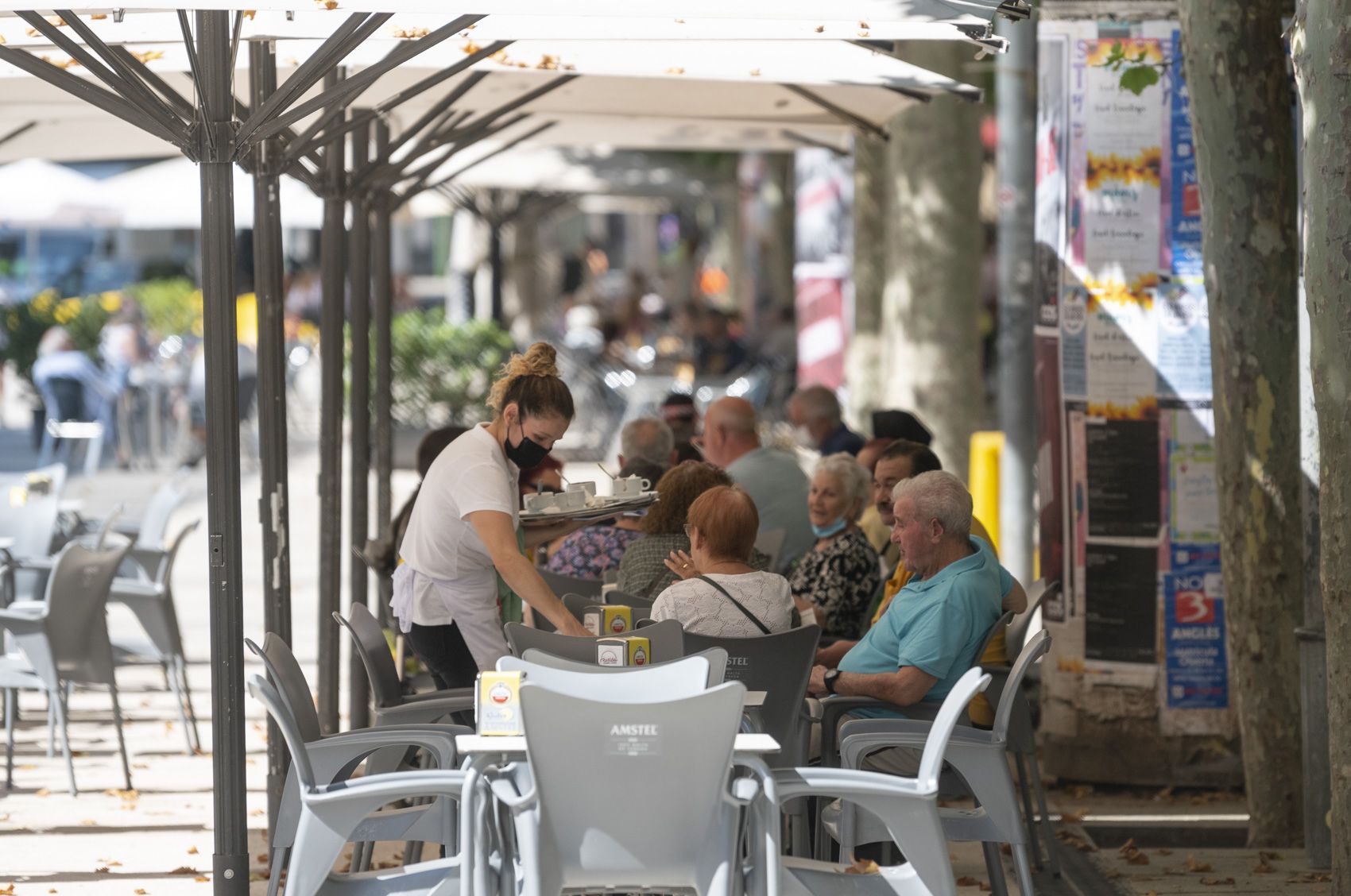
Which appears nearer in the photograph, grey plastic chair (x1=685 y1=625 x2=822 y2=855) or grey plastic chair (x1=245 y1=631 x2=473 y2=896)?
grey plastic chair (x1=245 y1=631 x2=473 y2=896)

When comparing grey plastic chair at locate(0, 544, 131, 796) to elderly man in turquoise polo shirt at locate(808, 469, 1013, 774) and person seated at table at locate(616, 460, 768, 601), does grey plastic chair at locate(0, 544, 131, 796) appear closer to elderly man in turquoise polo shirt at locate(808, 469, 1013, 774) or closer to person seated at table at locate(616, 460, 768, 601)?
person seated at table at locate(616, 460, 768, 601)

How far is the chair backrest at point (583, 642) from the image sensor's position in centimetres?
521

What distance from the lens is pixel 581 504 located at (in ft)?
22.9

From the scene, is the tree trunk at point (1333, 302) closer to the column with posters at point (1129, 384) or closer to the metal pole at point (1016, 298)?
the column with posters at point (1129, 384)

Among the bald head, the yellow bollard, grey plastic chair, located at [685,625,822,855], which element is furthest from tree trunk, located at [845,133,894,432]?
grey plastic chair, located at [685,625,822,855]

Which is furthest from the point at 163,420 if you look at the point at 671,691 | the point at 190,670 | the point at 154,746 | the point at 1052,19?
the point at 671,691

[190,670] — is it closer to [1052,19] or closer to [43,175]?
[1052,19]

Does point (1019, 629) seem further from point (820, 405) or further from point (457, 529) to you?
point (820, 405)

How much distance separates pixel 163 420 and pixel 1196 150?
15.6 meters

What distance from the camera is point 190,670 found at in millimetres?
10547

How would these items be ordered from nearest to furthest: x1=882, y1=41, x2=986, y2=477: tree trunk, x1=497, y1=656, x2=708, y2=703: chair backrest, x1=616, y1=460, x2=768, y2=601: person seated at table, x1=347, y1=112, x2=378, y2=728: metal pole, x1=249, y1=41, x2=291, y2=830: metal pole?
x1=497, y1=656, x2=708, y2=703: chair backrest < x1=249, y1=41, x2=291, y2=830: metal pole < x1=616, y1=460, x2=768, y2=601: person seated at table < x1=347, y1=112, x2=378, y2=728: metal pole < x1=882, y1=41, x2=986, y2=477: tree trunk

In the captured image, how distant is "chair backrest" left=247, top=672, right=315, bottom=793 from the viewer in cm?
450

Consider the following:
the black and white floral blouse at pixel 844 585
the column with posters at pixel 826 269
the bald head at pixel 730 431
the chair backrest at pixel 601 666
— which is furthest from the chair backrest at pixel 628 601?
the column with posters at pixel 826 269

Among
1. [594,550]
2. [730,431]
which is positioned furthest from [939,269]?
[594,550]
